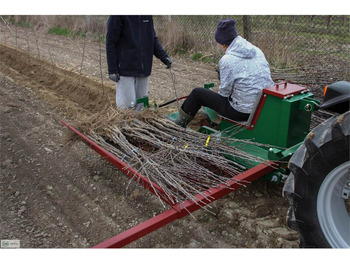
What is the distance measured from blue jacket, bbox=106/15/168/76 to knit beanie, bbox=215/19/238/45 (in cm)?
Answer: 112

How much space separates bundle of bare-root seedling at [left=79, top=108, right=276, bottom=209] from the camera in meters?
3.09

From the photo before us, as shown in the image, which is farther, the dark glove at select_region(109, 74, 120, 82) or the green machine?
the dark glove at select_region(109, 74, 120, 82)

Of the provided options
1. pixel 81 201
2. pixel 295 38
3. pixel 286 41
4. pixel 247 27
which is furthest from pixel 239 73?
pixel 295 38

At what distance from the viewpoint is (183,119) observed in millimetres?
3996

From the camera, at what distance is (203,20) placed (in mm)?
9047

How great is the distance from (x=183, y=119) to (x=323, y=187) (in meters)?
1.96

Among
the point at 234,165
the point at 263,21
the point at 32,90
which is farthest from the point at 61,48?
the point at 234,165

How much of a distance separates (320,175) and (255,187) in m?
1.35

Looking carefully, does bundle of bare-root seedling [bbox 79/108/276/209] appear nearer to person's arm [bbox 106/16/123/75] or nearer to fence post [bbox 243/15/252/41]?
person's arm [bbox 106/16/123/75]

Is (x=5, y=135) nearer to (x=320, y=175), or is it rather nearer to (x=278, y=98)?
(x=278, y=98)

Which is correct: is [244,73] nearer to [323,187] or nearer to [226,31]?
[226,31]

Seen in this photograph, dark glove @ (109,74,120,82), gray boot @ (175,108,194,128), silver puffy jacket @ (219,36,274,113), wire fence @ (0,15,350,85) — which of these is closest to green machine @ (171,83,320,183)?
silver puffy jacket @ (219,36,274,113)

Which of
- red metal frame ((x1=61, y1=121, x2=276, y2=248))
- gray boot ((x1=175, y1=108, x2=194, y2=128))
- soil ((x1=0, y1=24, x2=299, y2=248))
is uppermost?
gray boot ((x1=175, y1=108, x2=194, y2=128))

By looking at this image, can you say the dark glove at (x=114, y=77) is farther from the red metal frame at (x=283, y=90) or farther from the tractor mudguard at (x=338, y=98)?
the tractor mudguard at (x=338, y=98)
